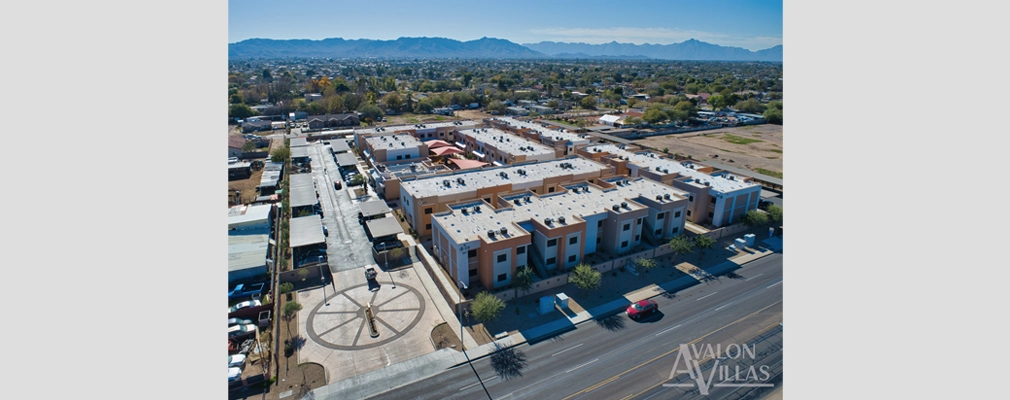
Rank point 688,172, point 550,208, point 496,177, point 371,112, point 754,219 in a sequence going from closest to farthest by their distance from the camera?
1. point 550,208
2. point 754,219
3. point 496,177
4. point 688,172
5. point 371,112

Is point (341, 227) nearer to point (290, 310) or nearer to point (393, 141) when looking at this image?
point (290, 310)

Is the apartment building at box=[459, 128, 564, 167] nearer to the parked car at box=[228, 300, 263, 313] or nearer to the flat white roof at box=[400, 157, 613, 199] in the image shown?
the flat white roof at box=[400, 157, 613, 199]

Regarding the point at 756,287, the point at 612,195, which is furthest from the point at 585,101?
the point at 756,287

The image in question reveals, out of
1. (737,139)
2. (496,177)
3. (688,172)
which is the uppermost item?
(737,139)

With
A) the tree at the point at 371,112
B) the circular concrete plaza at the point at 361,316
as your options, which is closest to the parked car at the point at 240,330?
the circular concrete plaza at the point at 361,316

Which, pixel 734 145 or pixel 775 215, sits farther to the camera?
pixel 734 145

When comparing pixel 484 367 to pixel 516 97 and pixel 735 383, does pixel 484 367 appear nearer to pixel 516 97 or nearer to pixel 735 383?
pixel 735 383

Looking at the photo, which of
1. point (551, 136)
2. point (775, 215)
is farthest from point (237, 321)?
point (551, 136)
